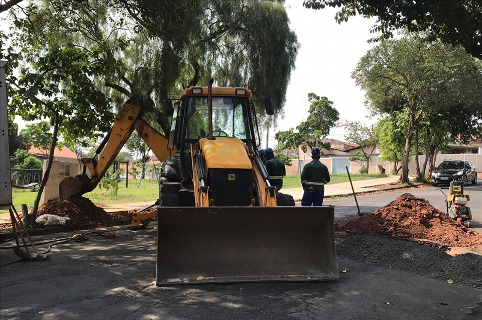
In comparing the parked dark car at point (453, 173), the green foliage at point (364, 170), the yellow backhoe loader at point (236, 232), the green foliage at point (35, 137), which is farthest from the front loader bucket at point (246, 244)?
the green foliage at point (364, 170)

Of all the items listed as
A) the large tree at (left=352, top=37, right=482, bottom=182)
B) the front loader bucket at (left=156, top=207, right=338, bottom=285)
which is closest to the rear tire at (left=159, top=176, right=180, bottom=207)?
the front loader bucket at (left=156, top=207, right=338, bottom=285)

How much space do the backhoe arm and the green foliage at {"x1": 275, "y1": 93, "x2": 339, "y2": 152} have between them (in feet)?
110

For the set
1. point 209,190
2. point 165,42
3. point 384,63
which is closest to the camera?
point 209,190

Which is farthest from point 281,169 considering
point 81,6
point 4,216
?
point 4,216

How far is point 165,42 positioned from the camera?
1384 cm

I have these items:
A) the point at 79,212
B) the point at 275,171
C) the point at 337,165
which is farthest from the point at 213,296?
the point at 337,165

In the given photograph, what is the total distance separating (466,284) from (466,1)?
231 inches

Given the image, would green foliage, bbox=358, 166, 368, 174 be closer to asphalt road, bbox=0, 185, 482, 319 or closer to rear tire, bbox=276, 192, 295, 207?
rear tire, bbox=276, 192, 295, 207

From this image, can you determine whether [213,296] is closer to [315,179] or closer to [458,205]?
[315,179]

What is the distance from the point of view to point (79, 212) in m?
11.8

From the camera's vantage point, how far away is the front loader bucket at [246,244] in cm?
575

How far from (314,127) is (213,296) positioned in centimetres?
4276

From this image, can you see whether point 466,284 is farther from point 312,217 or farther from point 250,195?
point 250,195

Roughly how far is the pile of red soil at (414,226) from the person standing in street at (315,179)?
3.71 ft
